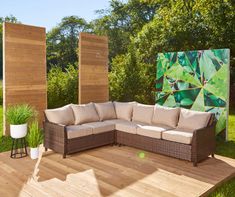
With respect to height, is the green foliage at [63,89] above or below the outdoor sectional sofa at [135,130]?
above

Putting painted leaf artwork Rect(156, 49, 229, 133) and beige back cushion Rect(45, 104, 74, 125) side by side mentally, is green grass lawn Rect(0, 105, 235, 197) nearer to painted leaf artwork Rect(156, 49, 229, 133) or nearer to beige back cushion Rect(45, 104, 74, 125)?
painted leaf artwork Rect(156, 49, 229, 133)

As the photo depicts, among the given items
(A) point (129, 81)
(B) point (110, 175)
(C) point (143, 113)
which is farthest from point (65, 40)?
(B) point (110, 175)

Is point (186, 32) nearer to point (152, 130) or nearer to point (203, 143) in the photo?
→ point (152, 130)

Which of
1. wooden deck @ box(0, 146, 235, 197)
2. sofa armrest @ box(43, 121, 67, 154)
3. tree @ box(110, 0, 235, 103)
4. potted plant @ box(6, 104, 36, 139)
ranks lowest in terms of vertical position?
wooden deck @ box(0, 146, 235, 197)

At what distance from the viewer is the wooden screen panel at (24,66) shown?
611 cm

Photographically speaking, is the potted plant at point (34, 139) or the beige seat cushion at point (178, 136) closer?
the beige seat cushion at point (178, 136)

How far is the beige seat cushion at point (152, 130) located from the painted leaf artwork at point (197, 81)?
1.72 m

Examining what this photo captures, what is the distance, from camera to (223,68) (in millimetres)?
6082

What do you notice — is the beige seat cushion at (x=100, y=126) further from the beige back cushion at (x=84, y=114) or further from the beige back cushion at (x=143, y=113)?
the beige back cushion at (x=143, y=113)

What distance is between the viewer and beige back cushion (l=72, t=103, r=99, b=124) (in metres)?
5.66

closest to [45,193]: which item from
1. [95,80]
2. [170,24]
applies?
[95,80]

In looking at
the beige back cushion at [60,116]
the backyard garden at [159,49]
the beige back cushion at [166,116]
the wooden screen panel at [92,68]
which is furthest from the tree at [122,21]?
the beige back cushion at [60,116]

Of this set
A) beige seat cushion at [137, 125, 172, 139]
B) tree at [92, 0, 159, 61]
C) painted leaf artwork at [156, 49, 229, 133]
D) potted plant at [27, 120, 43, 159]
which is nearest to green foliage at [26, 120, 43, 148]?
potted plant at [27, 120, 43, 159]

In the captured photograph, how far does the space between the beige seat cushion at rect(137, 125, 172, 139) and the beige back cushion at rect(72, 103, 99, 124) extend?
118 centimetres
